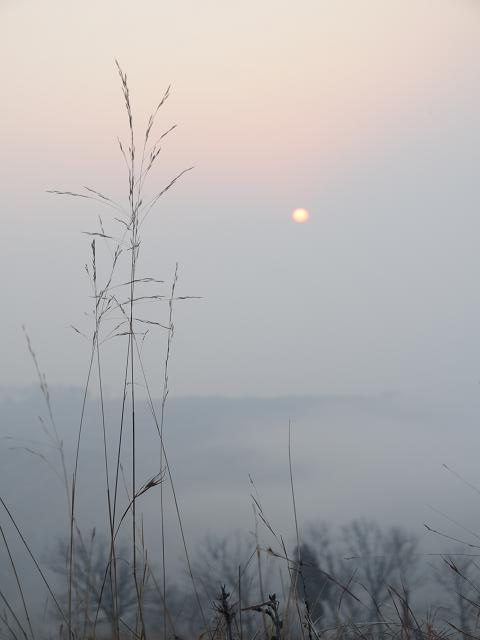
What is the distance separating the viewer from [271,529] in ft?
5.17

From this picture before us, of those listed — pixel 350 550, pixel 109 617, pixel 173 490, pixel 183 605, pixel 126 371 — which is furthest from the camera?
pixel 126 371

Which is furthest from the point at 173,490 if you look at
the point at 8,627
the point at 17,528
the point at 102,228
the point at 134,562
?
the point at 102,228

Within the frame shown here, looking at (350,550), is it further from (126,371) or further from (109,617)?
(126,371)

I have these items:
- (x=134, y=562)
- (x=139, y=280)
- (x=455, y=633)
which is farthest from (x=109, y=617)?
(x=139, y=280)

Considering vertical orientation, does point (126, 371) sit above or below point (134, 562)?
above

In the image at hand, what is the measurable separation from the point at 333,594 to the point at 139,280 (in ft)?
3.15

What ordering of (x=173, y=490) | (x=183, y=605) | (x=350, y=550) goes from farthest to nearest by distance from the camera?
(x=173, y=490) → (x=350, y=550) → (x=183, y=605)

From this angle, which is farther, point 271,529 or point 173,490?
point 173,490

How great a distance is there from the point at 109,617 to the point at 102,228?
1.07 meters

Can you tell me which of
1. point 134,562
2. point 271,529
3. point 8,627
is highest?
point 271,529

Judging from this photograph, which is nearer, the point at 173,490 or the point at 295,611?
the point at 295,611

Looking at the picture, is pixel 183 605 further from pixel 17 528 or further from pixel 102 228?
pixel 102 228

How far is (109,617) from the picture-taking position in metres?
1.56

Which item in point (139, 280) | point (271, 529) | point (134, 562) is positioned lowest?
point (134, 562)
